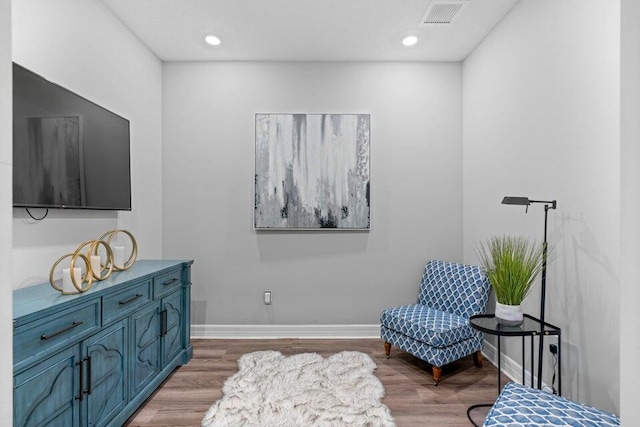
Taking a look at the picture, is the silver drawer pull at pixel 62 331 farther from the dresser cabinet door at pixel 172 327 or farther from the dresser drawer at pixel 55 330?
the dresser cabinet door at pixel 172 327

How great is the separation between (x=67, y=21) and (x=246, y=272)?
2335 mm

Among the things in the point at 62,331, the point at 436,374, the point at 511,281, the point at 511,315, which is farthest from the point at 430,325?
the point at 62,331

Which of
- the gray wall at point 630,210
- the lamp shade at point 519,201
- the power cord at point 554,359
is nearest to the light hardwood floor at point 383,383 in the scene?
the power cord at point 554,359

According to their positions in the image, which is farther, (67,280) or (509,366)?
(509,366)

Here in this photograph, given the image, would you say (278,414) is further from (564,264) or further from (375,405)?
(564,264)

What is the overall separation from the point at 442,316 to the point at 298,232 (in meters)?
1.50

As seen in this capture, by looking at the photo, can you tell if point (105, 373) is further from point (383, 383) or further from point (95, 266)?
point (383, 383)

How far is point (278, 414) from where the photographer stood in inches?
79.6

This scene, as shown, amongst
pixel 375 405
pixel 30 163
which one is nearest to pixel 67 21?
pixel 30 163

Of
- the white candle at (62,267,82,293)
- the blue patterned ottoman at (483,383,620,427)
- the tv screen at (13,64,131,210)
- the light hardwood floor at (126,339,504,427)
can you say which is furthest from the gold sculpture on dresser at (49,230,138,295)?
the blue patterned ottoman at (483,383,620,427)

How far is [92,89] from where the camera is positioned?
2320 mm

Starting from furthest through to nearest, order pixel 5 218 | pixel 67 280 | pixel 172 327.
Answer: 1. pixel 172 327
2. pixel 67 280
3. pixel 5 218

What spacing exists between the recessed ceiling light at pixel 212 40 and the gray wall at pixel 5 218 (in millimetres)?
2499

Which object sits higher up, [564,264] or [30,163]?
[30,163]
